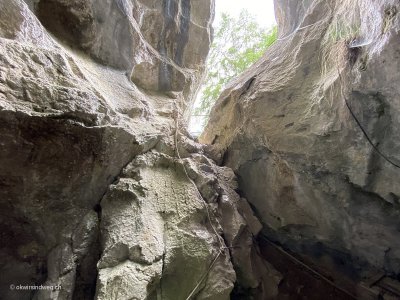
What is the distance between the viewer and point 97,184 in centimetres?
363

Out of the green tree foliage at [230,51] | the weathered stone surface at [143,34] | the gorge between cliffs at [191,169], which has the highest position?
the green tree foliage at [230,51]

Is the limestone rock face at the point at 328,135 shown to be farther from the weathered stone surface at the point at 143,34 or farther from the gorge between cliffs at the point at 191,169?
the weathered stone surface at the point at 143,34

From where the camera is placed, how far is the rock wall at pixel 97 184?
9.60 feet

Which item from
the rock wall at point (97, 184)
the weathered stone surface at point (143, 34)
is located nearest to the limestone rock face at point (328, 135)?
the rock wall at point (97, 184)

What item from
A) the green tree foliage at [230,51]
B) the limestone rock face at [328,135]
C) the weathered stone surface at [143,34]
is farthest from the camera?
the green tree foliage at [230,51]

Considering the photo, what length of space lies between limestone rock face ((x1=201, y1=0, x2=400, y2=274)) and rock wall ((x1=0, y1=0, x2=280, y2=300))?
800 mm

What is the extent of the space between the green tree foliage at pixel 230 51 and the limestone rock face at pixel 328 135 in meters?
3.91

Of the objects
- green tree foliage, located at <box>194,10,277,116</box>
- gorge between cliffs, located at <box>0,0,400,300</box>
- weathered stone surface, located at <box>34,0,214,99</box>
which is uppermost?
green tree foliage, located at <box>194,10,277,116</box>

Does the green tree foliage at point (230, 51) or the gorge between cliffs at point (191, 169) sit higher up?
the green tree foliage at point (230, 51)

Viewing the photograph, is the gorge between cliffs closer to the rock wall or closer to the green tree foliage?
the rock wall

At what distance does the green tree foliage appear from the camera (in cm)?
966

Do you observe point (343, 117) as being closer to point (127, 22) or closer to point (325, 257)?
point (325, 257)

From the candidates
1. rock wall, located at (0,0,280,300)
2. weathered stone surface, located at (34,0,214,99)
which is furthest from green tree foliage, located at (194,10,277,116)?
rock wall, located at (0,0,280,300)

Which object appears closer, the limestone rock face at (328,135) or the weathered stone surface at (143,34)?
the limestone rock face at (328,135)
